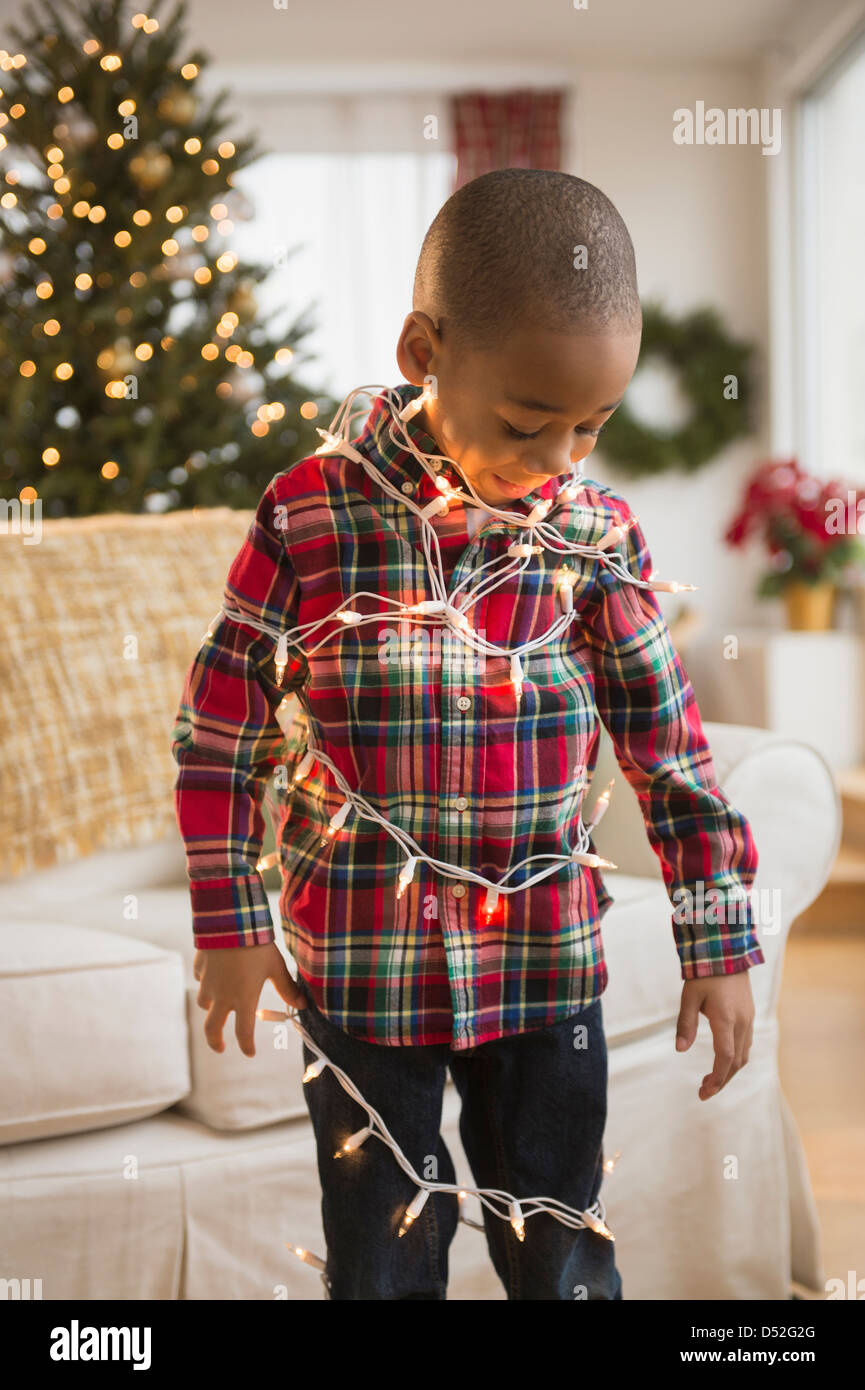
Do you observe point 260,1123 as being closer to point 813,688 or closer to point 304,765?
point 304,765

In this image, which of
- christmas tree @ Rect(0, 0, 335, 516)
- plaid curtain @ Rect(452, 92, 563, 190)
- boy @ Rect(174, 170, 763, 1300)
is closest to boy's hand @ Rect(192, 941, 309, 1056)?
boy @ Rect(174, 170, 763, 1300)

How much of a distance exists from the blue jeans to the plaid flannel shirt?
3 centimetres

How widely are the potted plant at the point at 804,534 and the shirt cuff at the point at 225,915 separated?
277 cm

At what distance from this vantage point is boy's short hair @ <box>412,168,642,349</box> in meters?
0.63

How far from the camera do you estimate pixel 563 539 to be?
0.73 meters

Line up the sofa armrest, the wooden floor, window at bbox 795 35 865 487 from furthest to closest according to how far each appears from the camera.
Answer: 1. window at bbox 795 35 865 487
2. the wooden floor
3. the sofa armrest

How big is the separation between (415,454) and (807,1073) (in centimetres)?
150

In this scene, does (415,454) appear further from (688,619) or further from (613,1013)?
→ (688,619)

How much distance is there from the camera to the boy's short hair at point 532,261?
0.63 m

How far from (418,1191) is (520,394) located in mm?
499

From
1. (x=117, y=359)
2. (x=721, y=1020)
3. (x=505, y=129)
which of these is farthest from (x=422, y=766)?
(x=505, y=129)

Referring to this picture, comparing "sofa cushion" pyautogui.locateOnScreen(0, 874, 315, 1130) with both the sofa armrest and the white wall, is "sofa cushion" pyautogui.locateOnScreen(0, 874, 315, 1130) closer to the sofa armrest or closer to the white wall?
the sofa armrest

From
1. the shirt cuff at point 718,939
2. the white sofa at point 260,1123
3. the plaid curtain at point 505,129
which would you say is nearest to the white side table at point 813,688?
the white sofa at point 260,1123
